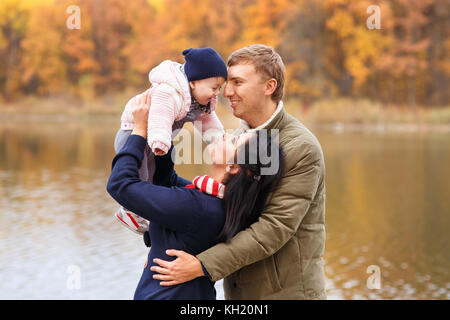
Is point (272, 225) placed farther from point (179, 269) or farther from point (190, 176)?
point (190, 176)

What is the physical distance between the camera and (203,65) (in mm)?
2447

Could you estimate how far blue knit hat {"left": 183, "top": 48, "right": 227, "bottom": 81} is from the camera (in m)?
2.42

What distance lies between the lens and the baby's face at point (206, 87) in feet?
8.11

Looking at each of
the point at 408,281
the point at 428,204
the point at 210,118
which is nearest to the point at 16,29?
the point at 428,204

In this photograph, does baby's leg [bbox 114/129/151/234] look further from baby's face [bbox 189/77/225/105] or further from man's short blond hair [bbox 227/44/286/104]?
man's short blond hair [bbox 227/44/286/104]

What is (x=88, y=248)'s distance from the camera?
35.4 feet

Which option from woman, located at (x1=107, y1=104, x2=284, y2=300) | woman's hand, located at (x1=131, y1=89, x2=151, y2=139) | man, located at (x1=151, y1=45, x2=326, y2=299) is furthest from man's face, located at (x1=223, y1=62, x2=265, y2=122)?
woman's hand, located at (x1=131, y1=89, x2=151, y2=139)

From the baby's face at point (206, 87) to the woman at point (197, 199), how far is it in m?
0.30

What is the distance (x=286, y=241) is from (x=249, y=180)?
0.26m

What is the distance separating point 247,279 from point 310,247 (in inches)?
10.0

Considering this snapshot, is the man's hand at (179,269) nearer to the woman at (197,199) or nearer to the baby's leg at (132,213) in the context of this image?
the woman at (197,199)

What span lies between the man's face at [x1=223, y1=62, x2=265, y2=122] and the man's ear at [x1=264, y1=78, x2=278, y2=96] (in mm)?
14

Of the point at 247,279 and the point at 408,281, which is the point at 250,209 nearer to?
the point at 247,279

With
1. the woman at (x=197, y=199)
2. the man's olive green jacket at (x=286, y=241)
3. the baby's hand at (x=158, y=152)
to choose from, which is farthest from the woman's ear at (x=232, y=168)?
the baby's hand at (x=158, y=152)
